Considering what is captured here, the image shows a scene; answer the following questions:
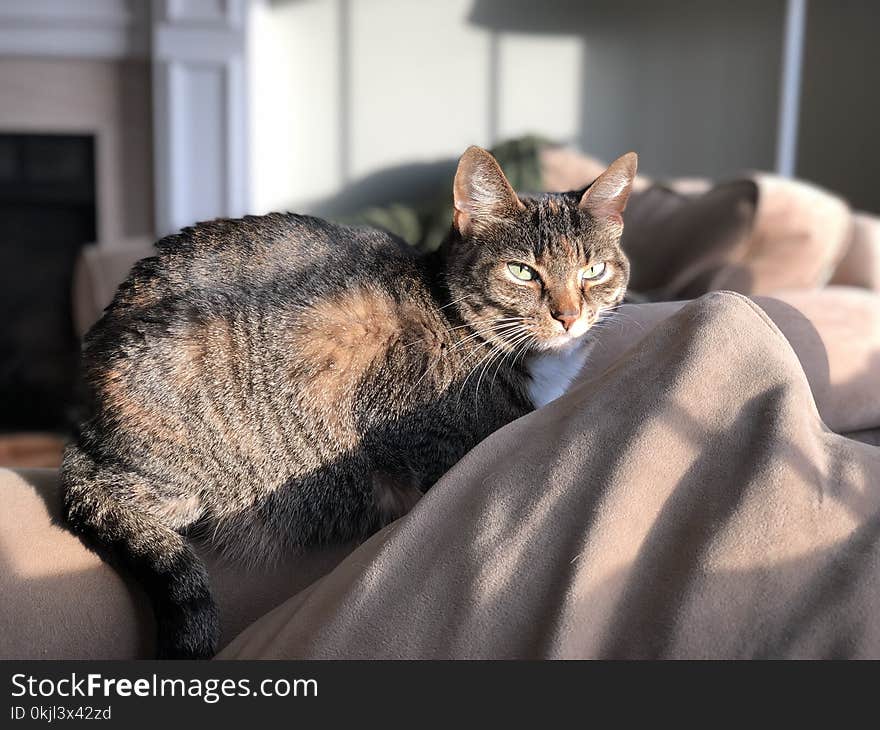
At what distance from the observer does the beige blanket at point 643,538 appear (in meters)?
0.66

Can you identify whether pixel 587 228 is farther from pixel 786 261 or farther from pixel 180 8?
pixel 180 8

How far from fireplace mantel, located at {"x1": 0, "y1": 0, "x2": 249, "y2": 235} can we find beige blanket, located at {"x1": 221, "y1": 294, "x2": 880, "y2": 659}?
296 cm

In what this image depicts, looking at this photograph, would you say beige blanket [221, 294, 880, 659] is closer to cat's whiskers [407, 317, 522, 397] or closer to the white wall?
cat's whiskers [407, 317, 522, 397]

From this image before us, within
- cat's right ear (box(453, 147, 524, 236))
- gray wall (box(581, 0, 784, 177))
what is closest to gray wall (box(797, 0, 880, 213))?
gray wall (box(581, 0, 784, 177))

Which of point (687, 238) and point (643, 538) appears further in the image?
point (687, 238)

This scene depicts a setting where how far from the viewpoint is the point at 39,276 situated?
11.8 feet

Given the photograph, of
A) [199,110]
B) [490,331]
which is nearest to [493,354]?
[490,331]

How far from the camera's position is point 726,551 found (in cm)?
68

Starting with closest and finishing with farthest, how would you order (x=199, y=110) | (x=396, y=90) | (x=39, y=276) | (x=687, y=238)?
(x=687, y=238)
(x=199, y=110)
(x=39, y=276)
(x=396, y=90)

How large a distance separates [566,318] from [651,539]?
43 cm

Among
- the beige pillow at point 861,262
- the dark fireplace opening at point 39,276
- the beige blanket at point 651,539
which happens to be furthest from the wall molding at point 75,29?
the beige blanket at point 651,539

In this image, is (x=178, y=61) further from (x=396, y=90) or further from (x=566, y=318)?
(x=566, y=318)

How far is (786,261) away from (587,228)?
1.94ft

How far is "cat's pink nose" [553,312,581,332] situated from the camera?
110 centimetres
